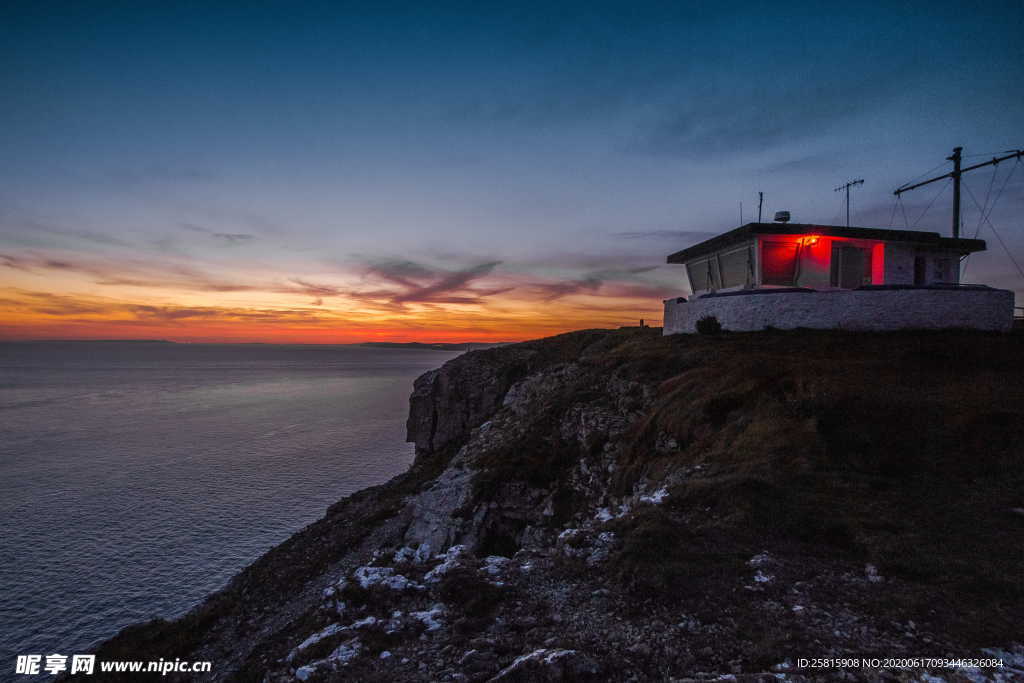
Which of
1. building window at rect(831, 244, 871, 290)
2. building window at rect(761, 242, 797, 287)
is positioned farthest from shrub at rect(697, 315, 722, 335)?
building window at rect(831, 244, 871, 290)

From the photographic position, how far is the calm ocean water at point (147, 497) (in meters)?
25.6

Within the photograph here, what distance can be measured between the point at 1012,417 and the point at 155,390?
17542 cm

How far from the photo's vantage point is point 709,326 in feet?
98.1

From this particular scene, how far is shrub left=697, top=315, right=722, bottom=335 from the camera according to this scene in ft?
97.2

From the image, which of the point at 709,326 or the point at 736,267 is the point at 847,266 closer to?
the point at 736,267

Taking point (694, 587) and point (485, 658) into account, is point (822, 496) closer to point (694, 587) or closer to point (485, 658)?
point (694, 587)

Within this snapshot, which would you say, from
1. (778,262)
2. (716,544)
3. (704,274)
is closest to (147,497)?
(716,544)

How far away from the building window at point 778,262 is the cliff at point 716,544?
782cm

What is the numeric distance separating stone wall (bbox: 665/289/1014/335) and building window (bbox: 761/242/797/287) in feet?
10.7

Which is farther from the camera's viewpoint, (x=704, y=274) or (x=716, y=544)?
(x=704, y=274)

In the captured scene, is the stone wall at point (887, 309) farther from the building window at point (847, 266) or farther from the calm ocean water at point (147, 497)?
the calm ocean water at point (147, 497)

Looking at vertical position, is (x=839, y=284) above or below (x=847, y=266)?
below

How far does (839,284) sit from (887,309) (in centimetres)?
549

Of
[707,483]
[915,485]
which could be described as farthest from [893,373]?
[707,483]
